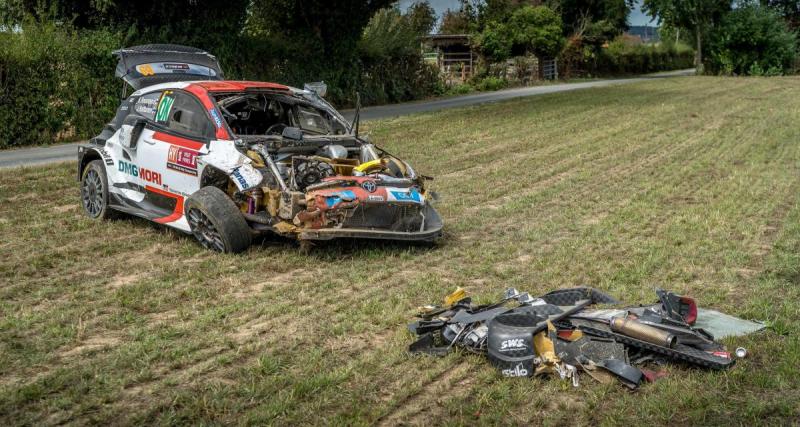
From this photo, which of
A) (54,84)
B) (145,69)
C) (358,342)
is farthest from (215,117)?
(54,84)

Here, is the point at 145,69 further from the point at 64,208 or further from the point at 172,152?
the point at 172,152

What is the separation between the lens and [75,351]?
19.4ft

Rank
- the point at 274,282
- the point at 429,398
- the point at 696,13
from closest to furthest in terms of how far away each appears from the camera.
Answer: the point at 429,398
the point at 274,282
the point at 696,13

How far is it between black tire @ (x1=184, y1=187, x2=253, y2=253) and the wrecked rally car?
1 centimetres

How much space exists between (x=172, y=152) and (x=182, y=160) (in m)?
0.23

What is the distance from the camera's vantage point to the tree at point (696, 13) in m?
55.4

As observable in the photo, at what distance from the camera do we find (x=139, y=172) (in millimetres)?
9711

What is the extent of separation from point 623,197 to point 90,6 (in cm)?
1609

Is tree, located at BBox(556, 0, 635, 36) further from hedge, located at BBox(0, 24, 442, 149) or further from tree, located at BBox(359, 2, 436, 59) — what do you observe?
hedge, located at BBox(0, 24, 442, 149)

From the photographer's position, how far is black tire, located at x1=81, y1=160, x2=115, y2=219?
10188 millimetres

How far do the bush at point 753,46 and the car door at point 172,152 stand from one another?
4870cm

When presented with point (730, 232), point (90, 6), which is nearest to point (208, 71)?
point (730, 232)

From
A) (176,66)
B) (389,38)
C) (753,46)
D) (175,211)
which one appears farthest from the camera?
(753,46)

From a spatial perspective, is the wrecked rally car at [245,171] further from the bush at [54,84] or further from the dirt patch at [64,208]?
the bush at [54,84]
